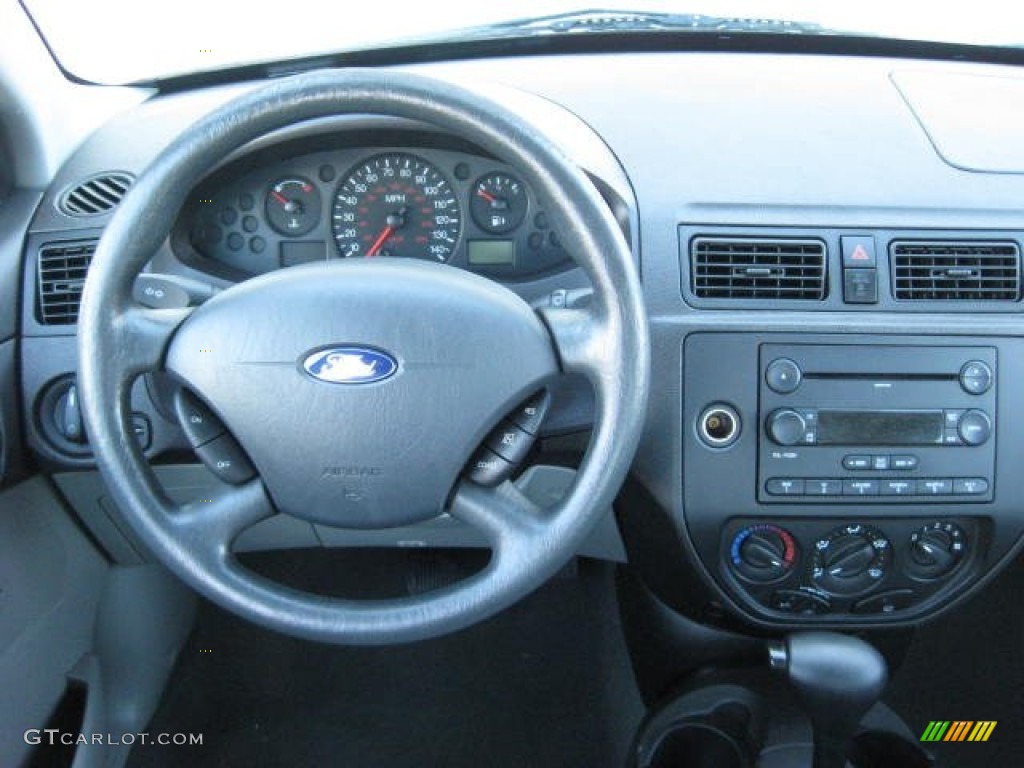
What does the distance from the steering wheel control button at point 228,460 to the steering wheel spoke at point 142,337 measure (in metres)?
0.12

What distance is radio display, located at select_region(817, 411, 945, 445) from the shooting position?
1633 mm

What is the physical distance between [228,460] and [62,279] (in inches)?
24.8

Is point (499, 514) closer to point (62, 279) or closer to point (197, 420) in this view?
point (197, 420)

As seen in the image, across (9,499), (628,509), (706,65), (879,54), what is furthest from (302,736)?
(879,54)

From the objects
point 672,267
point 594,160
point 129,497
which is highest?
point 594,160

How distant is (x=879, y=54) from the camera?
2021 millimetres

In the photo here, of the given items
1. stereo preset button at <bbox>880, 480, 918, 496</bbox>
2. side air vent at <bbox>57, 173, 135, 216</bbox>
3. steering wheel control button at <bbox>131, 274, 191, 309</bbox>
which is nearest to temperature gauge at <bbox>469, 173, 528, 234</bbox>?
steering wheel control button at <bbox>131, 274, 191, 309</bbox>

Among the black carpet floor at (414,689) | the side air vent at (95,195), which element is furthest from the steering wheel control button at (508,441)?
the black carpet floor at (414,689)

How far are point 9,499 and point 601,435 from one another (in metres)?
1.12

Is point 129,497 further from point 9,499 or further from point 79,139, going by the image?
point 79,139

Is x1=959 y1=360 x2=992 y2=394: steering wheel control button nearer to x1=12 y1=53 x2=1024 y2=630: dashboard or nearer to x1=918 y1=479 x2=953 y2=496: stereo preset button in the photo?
x1=12 y1=53 x2=1024 y2=630: dashboard

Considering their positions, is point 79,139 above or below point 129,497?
above

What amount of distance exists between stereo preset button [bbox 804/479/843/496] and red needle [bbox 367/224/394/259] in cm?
77

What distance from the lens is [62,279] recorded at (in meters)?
1.75
